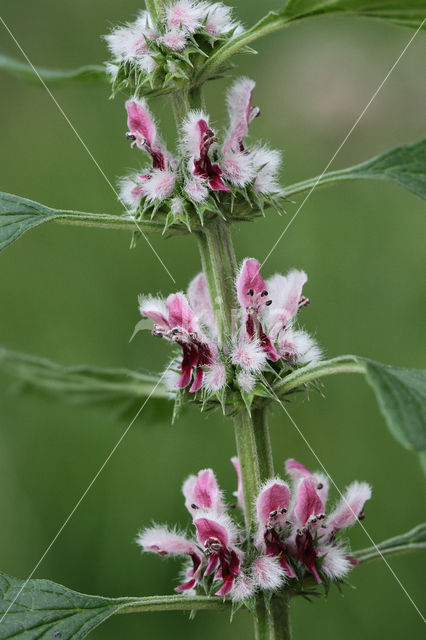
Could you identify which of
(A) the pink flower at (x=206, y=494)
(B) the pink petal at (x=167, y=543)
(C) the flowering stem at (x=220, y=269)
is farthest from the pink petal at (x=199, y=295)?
(B) the pink petal at (x=167, y=543)

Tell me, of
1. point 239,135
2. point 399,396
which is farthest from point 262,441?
point 239,135

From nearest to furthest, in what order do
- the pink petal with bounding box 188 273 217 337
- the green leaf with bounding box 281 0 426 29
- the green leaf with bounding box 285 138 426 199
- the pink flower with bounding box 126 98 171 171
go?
the green leaf with bounding box 281 0 426 29 < the green leaf with bounding box 285 138 426 199 < the pink flower with bounding box 126 98 171 171 < the pink petal with bounding box 188 273 217 337

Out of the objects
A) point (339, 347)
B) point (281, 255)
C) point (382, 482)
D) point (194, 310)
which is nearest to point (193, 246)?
point (281, 255)

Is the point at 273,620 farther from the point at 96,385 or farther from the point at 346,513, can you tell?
the point at 96,385

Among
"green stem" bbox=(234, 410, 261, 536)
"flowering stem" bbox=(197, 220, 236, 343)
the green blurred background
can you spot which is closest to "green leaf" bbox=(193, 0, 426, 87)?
"flowering stem" bbox=(197, 220, 236, 343)

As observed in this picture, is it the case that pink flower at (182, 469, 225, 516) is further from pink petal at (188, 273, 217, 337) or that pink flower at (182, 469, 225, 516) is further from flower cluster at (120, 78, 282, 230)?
flower cluster at (120, 78, 282, 230)

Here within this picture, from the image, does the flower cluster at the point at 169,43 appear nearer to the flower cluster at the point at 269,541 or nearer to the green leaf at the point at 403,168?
the green leaf at the point at 403,168
